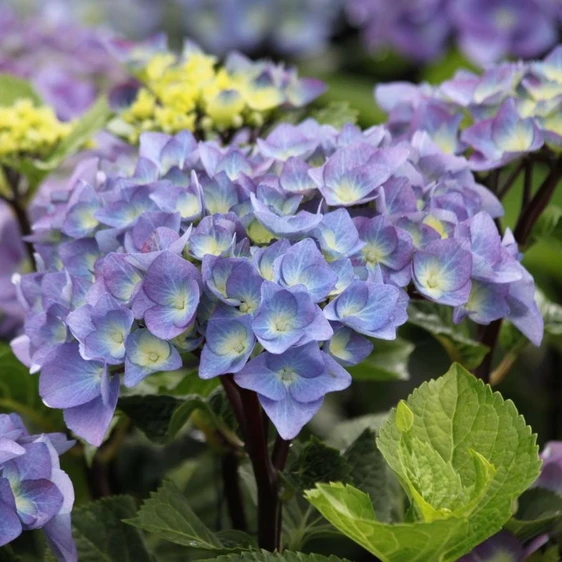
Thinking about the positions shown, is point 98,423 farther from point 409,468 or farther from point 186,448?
point 186,448

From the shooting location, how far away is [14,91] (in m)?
1.07

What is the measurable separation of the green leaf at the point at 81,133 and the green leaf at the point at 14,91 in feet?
0.48

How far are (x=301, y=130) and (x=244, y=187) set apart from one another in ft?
Result: 0.41

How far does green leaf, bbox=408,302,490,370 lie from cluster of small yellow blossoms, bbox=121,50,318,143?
219mm

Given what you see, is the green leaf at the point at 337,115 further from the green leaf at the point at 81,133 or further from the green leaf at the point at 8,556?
the green leaf at the point at 8,556

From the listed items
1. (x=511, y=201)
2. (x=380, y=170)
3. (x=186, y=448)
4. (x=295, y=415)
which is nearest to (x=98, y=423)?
(x=295, y=415)

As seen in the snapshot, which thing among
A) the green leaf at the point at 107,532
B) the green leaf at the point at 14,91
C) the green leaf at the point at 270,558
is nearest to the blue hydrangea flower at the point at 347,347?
the green leaf at the point at 270,558

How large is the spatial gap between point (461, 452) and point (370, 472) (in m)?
0.14

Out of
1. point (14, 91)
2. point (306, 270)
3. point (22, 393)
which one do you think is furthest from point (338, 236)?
point (14, 91)

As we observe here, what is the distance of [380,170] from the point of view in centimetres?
63

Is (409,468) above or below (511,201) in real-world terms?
above

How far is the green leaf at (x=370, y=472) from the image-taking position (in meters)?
0.71

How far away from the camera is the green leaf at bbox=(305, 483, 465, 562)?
503 millimetres

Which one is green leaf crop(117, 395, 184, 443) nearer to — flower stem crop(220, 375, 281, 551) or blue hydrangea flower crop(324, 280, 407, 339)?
flower stem crop(220, 375, 281, 551)
